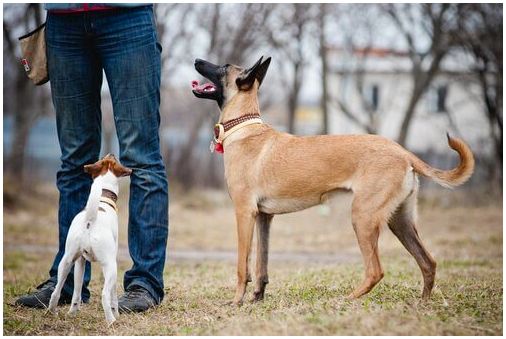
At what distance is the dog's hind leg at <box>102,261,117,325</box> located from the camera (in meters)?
3.97

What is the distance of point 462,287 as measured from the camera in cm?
526

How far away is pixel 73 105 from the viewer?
469 centimetres

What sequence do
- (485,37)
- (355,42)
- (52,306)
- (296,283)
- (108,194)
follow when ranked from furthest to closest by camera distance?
(355,42) < (485,37) < (296,283) < (108,194) < (52,306)

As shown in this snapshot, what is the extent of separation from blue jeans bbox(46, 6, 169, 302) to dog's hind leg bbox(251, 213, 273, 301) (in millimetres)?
664

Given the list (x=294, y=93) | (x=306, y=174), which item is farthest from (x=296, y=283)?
(x=294, y=93)

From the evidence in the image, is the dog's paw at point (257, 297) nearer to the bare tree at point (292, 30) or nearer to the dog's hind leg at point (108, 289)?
the dog's hind leg at point (108, 289)

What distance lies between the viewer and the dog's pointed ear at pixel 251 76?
488 centimetres

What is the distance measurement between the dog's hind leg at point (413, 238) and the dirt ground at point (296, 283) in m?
0.14

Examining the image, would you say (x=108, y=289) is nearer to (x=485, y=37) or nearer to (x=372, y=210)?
(x=372, y=210)

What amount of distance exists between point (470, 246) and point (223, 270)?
4.42 m

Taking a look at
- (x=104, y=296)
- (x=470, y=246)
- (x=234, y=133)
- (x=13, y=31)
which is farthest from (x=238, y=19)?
(x=104, y=296)

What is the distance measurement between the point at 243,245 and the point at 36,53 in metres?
1.97

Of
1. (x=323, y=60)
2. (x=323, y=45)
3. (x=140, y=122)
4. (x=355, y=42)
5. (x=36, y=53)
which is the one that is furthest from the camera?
(x=355, y=42)

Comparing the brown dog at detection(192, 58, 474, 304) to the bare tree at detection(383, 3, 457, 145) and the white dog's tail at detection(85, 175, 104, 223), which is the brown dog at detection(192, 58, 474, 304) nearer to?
the white dog's tail at detection(85, 175, 104, 223)
